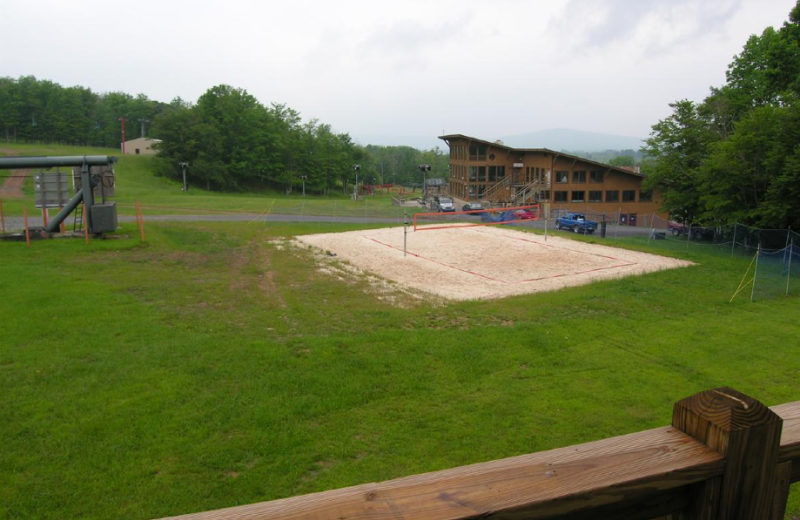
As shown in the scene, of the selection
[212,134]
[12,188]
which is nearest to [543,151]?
[212,134]

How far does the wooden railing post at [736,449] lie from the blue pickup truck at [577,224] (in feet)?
110

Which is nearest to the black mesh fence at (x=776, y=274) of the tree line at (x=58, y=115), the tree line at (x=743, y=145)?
the tree line at (x=743, y=145)

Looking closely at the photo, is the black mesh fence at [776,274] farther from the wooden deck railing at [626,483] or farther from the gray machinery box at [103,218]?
the gray machinery box at [103,218]

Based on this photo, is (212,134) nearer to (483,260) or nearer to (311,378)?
(483,260)

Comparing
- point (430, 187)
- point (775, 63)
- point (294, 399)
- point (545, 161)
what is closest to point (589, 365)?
point (294, 399)

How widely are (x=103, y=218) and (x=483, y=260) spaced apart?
14.7 meters

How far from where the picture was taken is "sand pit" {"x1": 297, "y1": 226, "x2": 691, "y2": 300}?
57.4 feet

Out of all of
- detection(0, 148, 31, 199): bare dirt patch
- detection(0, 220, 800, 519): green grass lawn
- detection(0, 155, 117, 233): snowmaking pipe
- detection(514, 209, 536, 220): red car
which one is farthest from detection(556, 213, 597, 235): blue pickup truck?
detection(0, 148, 31, 199): bare dirt patch

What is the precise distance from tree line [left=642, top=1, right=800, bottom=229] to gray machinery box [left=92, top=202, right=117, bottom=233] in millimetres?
25252

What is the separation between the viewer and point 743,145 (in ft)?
80.0

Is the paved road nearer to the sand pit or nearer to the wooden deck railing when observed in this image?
the sand pit

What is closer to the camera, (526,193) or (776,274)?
(776,274)

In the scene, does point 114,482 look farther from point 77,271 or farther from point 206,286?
point 77,271

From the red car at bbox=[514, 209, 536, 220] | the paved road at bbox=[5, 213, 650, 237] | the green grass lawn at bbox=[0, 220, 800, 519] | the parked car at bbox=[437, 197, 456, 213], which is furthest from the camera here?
the parked car at bbox=[437, 197, 456, 213]
